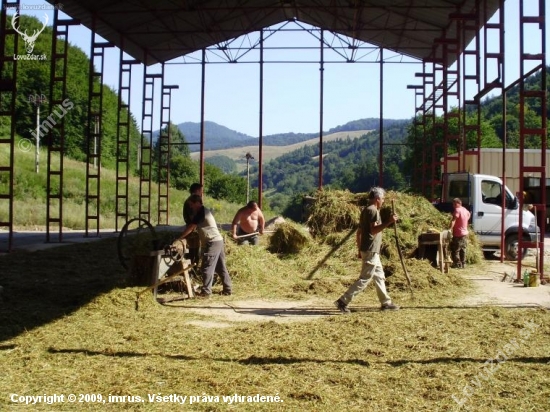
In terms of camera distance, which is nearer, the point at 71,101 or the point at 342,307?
the point at 342,307

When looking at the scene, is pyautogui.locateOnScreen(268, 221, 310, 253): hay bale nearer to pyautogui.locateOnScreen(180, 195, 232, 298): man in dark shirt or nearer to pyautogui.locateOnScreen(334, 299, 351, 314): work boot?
pyautogui.locateOnScreen(180, 195, 232, 298): man in dark shirt

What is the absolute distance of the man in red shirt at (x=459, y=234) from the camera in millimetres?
14062

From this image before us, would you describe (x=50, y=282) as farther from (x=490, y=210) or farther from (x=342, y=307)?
(x=490, y=210)

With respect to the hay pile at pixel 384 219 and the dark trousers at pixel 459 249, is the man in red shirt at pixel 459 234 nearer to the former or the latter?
the dark trousers at pixel 459 249

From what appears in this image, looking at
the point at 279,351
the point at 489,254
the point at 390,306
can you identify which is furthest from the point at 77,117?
the point at 279,351

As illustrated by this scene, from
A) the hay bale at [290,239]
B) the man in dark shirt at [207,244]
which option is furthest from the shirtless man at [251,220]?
the man in dark shirt at [207,244]

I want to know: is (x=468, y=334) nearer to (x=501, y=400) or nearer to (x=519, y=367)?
(x=519, y=367)

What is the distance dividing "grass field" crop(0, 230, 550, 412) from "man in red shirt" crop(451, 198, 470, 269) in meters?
3.77

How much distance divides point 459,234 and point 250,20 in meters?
14.6

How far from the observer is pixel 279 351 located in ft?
21.9

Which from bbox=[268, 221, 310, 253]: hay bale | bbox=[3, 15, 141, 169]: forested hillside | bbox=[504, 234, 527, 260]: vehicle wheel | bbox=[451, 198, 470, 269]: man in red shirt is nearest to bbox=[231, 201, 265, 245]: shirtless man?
bbox=[268, 221, 310, 253]: hay bale

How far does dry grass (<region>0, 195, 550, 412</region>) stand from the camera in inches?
208

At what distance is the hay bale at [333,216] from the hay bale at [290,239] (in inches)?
38.0

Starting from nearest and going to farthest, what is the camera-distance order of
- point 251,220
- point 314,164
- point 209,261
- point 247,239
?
point 209,261 < point 247,239 < point 251,220 < point 314,164
